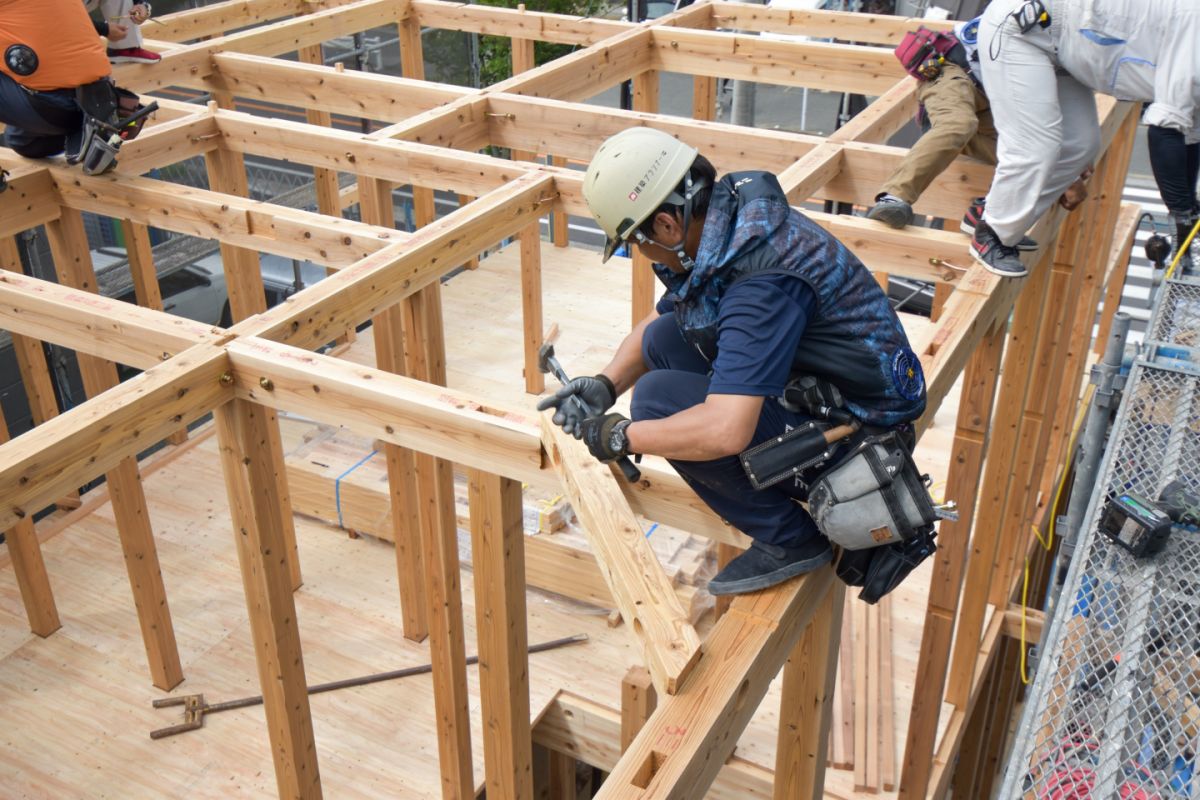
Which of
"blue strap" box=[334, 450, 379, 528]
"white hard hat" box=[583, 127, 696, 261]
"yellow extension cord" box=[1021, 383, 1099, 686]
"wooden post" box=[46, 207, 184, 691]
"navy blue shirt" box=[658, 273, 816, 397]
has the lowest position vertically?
"yellow extension cord" box=[1021, 383, 1099, 686]

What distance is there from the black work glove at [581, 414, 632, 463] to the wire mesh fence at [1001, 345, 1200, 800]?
1.85 meters

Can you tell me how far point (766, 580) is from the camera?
9.80 ft

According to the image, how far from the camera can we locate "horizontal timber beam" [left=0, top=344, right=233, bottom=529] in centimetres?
307

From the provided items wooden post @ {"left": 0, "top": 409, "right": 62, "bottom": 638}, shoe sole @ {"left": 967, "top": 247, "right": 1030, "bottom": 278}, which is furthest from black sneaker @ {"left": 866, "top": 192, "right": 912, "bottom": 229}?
wooden post @ {"left": 0, "top": 409, "right": 62, "bottom": 638}

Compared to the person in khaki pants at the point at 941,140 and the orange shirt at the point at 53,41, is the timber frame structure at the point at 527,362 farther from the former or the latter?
the orange shirt at the point at 53,41

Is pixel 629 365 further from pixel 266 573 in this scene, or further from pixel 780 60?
pixel 780 60

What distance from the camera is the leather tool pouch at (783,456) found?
2816 millimetres

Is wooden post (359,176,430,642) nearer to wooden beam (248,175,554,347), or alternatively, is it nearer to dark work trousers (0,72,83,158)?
wooden beam (248,175,554,347)

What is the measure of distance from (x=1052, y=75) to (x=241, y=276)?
4370mm

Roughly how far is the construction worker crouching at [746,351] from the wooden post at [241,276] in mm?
3512

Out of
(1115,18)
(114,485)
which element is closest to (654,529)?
(114,485)

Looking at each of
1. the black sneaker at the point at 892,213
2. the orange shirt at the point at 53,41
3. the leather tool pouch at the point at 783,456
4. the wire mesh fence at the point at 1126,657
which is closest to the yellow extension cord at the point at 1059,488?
the wire mesh fence at the point at 1126,657

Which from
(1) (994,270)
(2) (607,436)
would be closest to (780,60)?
(1) (994,270)

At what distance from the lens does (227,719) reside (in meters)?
5.79
